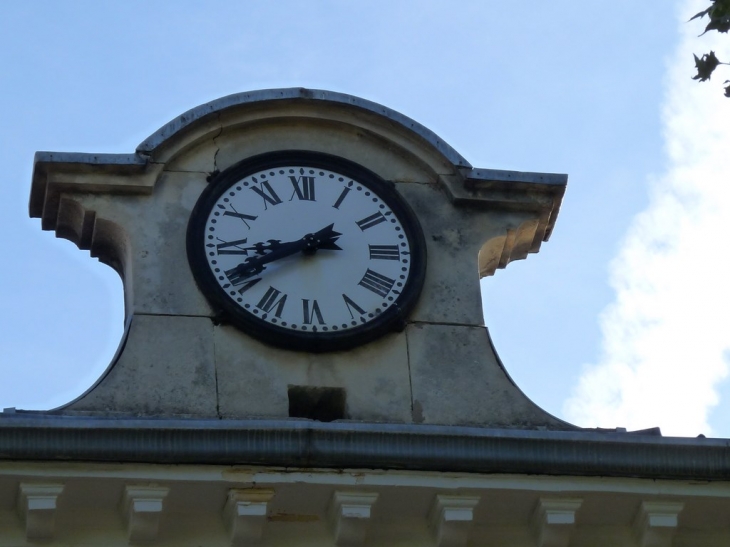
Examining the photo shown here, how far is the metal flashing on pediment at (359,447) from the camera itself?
10.9m

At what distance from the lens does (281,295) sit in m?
12.8

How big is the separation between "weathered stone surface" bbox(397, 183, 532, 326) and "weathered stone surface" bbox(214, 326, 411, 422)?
0.48 metres

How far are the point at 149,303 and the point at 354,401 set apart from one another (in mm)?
1448

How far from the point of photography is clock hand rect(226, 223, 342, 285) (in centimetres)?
1285

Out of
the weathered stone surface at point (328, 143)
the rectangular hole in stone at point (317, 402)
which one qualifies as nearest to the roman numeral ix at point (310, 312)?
the rectangular hole in stone at point (317, 402)

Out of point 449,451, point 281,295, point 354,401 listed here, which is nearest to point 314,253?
point 281,295

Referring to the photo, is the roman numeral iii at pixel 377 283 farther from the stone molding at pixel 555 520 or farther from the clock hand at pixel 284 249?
the stone molding at pixel 555 520

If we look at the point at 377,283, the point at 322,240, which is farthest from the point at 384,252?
the point at 322,240

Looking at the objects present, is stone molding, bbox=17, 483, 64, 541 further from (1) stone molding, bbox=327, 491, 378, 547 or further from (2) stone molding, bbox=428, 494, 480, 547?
(2) stone molding, bbox=428, 494, 480, 547

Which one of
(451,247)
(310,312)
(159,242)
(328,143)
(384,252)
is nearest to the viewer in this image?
(310,312)

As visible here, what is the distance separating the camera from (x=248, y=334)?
41.1ft

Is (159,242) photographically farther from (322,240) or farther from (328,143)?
(328,143)

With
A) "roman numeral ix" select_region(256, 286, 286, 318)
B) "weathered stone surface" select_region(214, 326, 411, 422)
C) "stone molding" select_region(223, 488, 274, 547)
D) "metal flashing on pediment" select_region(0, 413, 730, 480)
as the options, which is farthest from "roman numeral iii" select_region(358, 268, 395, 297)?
"stone molding" select_region(223, 488, 274, 547)

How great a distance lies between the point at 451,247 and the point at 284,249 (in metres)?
1.17
